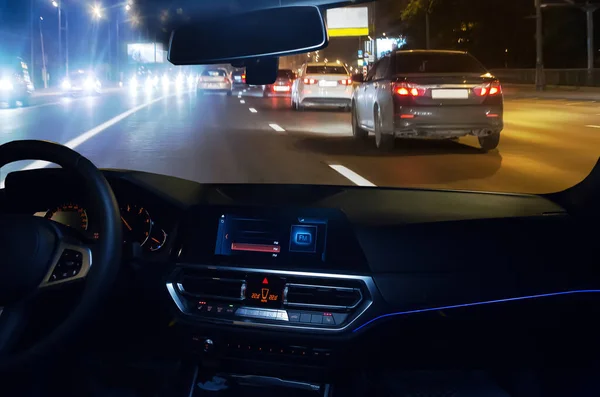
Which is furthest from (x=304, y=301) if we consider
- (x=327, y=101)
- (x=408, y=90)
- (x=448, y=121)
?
(x=327, y=101)

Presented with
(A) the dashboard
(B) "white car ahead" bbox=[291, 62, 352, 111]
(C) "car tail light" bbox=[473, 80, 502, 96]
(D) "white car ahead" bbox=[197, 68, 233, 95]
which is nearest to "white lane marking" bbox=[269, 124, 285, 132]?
(B) "white car ahead" bbox=[291, 62, 352, 111]

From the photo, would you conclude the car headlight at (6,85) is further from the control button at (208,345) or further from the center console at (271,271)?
the control button at (208,345)

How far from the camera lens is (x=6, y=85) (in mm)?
28969

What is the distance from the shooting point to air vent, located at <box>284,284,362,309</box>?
3.02 metres

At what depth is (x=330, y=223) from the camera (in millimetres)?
3172

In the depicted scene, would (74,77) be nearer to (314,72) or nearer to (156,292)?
(314,72)

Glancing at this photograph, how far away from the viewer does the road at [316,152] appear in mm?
9805

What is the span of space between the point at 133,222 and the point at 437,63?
9874mm

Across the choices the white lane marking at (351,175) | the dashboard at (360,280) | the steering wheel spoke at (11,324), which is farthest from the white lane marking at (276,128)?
the steering wheel spoke at (11,324)

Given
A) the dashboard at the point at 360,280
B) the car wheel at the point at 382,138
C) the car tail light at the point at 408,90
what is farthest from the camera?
the car wheel at the point at 382,138

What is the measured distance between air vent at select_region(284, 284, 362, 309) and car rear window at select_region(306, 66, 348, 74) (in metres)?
24.2

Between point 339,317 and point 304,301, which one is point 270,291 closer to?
point 304,301

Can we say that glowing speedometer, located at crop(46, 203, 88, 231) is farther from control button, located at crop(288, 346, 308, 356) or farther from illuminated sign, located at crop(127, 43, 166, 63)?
control button, located at crop(288, 346, 308, 356)

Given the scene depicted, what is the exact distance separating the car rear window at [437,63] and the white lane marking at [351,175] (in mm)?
2621
